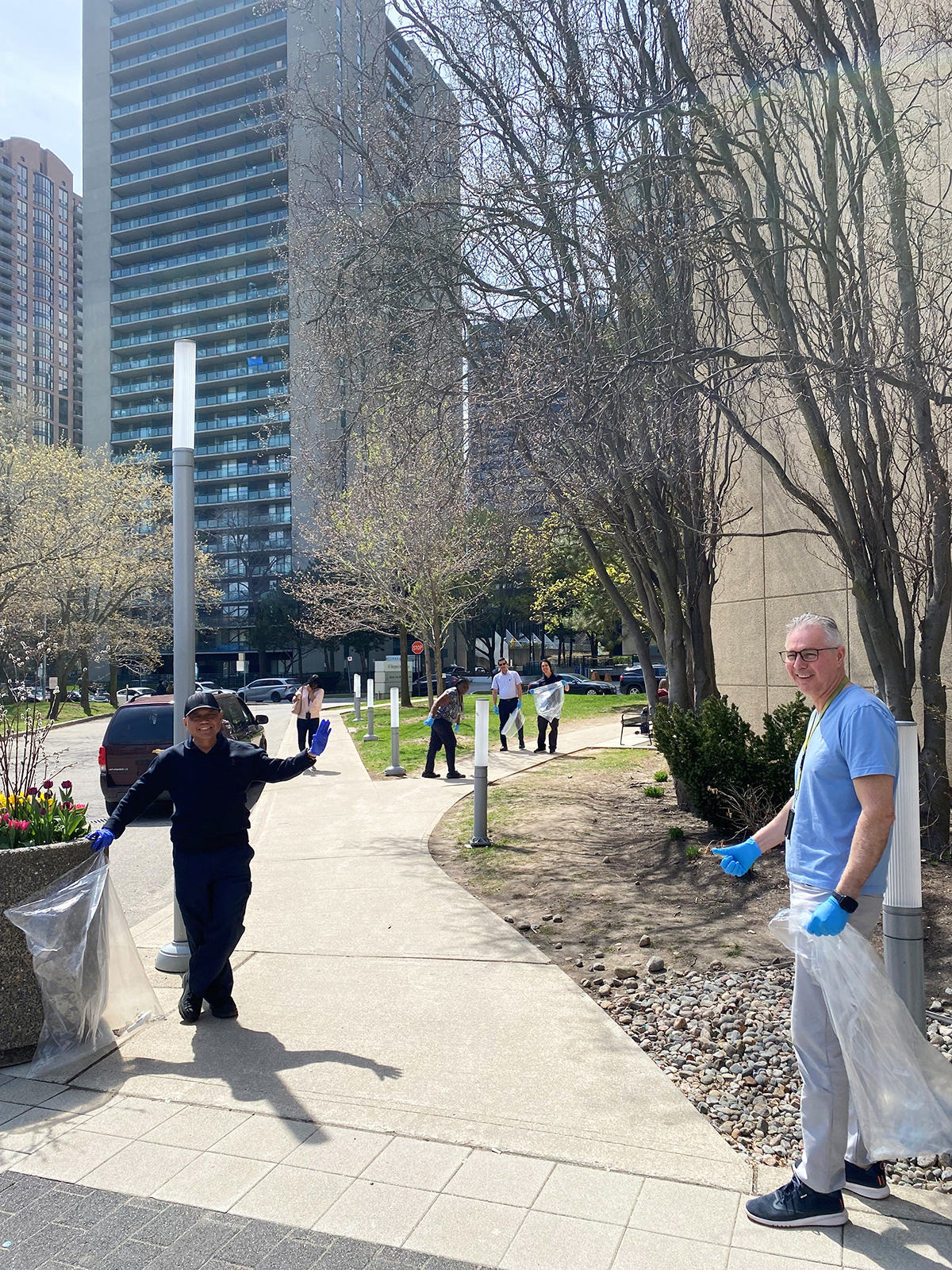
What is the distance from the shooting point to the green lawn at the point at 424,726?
17.4 meters

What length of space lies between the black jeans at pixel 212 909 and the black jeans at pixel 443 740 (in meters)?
9.22

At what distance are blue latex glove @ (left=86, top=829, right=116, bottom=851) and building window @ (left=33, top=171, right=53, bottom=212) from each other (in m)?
162

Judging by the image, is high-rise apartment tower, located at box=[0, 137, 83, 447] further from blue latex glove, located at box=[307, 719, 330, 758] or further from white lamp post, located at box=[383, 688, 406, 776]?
blue latex glove, located at box=[307, 719, 330, 758]

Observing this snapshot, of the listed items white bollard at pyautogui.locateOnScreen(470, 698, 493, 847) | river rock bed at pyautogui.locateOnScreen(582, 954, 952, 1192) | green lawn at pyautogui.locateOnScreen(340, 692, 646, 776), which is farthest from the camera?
green lawn at pyautogui.locateOnScreen(340, 692, 646, 776)

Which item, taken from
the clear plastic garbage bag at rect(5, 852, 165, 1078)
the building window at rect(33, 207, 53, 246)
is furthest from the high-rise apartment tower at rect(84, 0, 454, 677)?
the clear plastic garbage bag at rect(5, 852, 165, 1078)

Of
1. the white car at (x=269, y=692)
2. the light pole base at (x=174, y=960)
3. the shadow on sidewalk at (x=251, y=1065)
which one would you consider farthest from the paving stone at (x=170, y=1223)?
the white car at (x=269, y=692)

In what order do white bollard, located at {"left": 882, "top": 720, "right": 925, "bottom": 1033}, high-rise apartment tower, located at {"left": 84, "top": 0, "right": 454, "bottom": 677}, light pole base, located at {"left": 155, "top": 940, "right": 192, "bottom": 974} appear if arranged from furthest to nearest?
high-rise apartment tower, located at {"left": 84, "top": 0, "right": 454, "bottom": 677}, light pole base, located at {"left": 155, "top": 940, "right": 192, "bottom": 974}, white bollard, located at {"left": 882, "top": 720, "right": 925, "bottom": 1033}

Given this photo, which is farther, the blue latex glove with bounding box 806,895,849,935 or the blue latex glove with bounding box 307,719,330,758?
the blue latex glove with bounding box 307,719,330,758

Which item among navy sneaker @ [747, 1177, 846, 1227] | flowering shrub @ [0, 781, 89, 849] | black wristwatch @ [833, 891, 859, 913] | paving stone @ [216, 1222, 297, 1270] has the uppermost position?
black wristwatch @ [833, 891, 859, 913]

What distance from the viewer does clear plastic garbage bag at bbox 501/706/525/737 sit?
59.5 ft

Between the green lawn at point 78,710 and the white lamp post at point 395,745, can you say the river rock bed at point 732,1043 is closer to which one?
the white lamp post at point 395,745

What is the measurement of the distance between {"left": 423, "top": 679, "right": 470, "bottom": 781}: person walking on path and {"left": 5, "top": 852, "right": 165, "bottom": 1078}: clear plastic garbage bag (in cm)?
916

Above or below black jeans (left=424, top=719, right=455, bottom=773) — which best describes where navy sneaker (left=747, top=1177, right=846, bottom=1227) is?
below

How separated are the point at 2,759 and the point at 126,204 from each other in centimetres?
10389
